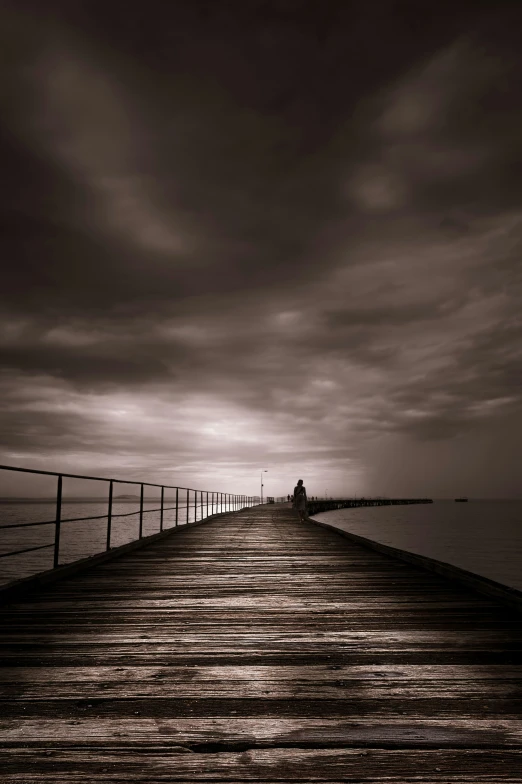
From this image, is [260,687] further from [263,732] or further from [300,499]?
[300,499]

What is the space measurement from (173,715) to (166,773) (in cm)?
54

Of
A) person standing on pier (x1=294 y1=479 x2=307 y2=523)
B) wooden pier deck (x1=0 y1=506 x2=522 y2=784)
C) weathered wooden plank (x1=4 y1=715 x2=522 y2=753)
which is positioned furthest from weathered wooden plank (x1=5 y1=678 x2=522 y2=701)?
person standing on pier (x1=294 y1=479 x2=307 y2=523)

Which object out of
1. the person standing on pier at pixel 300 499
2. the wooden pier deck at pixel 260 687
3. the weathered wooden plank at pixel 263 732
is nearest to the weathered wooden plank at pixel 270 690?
the wooden pier deck at pixel 260 687

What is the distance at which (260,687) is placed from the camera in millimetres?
3062

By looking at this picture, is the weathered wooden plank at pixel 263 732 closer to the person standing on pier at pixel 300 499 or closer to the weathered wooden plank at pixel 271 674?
the weathered wooden plank at pixel 271 674

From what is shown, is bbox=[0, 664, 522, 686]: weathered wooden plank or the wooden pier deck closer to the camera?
the wooden pier deck

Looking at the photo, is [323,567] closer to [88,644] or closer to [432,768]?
[88,644]

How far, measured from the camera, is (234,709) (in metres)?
2.77

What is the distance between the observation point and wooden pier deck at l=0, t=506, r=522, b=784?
7.35 feet

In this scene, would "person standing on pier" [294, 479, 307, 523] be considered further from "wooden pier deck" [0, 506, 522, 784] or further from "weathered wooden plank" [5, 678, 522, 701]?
"weathered wooden plank" [5, 678, 522, 701]

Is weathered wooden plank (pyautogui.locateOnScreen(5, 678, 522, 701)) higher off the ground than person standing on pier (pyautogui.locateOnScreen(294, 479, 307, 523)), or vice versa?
person standing on pier (pyautogui.locateOnScreen(294, 479, 307, 523))

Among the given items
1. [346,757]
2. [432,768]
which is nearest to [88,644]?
[346,757]

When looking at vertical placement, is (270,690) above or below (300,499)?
below

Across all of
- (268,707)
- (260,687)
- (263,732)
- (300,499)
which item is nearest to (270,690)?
(260,687)
